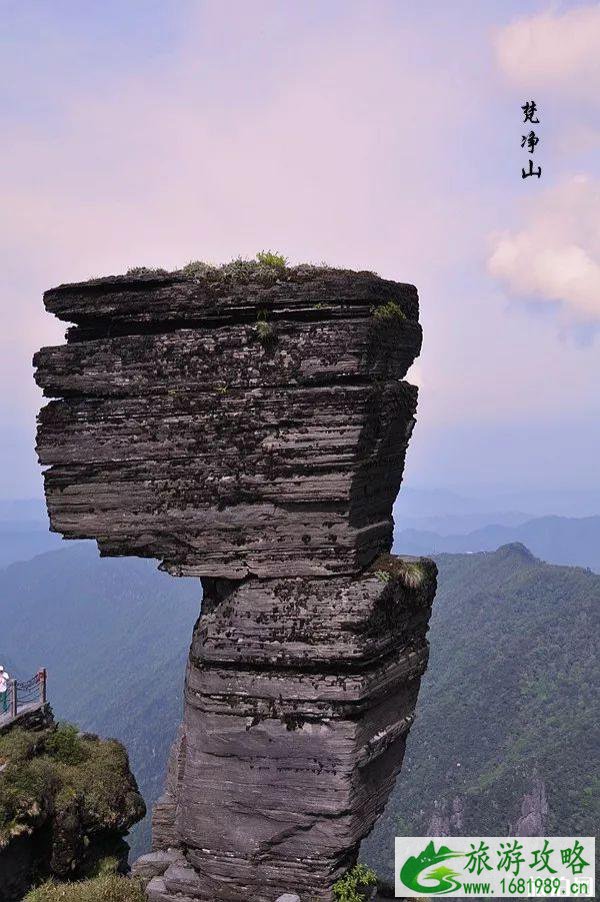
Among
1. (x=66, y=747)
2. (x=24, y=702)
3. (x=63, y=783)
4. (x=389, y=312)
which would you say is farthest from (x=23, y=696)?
(x=389, y=312)

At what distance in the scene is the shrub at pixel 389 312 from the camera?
14.9 meters

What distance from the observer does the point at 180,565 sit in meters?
15.4

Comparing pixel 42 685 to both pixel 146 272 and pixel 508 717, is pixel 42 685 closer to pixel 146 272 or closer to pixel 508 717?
pixel 146 272

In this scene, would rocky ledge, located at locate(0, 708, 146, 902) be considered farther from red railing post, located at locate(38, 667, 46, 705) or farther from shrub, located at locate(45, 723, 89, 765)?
red railing post, located at locate(38, 667, 46, 705)


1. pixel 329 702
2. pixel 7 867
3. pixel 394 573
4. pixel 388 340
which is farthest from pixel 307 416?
pixel 7 867

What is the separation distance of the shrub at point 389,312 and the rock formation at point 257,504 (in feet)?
0.12

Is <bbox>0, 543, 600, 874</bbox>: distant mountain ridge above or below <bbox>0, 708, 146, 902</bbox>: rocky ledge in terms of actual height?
below

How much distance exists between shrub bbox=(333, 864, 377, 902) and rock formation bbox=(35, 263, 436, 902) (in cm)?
21

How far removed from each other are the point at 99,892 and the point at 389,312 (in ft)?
44.0

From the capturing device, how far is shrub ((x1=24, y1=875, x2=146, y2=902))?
16188mm

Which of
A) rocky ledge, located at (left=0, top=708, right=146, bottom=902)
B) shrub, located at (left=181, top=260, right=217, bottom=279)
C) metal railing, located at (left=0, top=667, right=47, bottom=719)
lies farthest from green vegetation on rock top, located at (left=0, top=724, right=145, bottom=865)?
shrub, located at (left=181, top=260, right=217, bottom=279)

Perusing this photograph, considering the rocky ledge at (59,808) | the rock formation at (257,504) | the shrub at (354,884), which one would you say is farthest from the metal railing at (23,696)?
the shrub at (354,884)

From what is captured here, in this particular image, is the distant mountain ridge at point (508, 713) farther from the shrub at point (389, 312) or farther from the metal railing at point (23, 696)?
the shrub at point (389, 312)

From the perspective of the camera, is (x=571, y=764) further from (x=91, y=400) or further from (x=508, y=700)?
(x=91, y=400)
